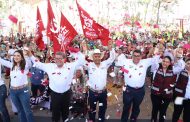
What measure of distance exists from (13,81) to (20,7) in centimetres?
2889

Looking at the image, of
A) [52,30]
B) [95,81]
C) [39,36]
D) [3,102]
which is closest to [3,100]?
[3,102]

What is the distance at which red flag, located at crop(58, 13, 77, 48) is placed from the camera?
24.5 feet

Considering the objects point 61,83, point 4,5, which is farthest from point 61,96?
A: point 4,5

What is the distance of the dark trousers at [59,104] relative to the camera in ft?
20.8

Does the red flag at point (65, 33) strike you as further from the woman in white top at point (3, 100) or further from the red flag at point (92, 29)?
the woman in white top at point (3, 100)

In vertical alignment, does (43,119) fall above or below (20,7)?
below

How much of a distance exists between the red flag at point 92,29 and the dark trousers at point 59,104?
1909 mm

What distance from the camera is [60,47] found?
747cm

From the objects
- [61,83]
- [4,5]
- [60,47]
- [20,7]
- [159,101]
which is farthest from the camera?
[20,7]

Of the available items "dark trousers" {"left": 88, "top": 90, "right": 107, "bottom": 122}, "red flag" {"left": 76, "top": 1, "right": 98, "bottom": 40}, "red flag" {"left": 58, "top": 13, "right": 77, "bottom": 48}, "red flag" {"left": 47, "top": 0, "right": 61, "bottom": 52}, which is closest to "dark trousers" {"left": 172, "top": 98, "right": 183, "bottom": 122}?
"dark trousers" {"left": 88, "top": 90, "right": 107, "bottom": 122}

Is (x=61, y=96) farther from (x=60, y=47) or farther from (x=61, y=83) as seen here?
(x=60, y=47)

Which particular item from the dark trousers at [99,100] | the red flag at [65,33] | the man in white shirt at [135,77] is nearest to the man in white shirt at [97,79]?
the dark trousers at [99,100]

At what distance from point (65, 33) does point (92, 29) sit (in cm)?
75

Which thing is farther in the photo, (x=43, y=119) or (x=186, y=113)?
(x=43, y=119)
